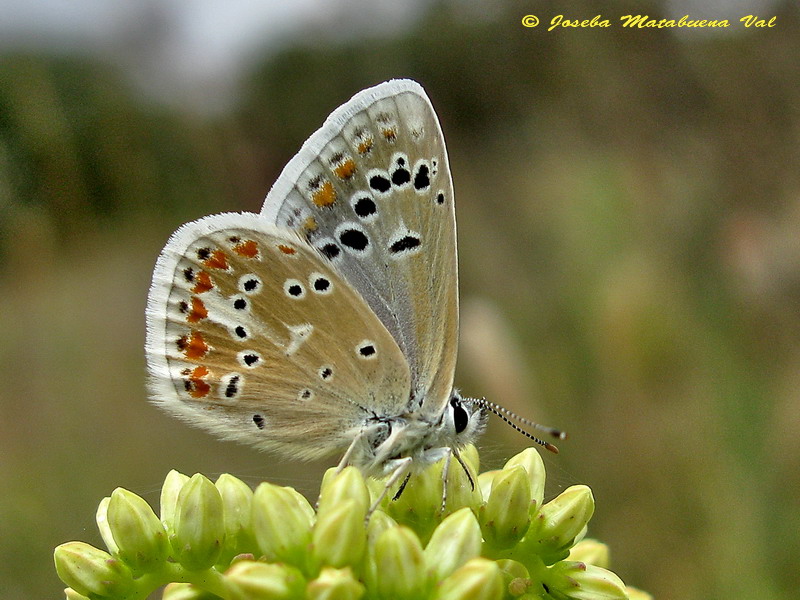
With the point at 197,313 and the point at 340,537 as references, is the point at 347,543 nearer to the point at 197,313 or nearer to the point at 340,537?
the point at 340,537

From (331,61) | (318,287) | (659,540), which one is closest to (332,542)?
(318,287)

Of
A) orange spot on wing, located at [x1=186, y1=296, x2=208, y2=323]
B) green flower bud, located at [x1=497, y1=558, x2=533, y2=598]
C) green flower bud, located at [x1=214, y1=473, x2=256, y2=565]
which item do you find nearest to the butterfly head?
green flower bud, located at [x1=497, y1=558, x2=533, y2=598]

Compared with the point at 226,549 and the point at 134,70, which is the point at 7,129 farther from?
the point at 226,549

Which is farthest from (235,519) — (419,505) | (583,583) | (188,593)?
(583,583)

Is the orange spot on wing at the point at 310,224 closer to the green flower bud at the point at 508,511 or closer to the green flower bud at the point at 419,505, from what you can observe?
the green flower bud at the point at 419,505

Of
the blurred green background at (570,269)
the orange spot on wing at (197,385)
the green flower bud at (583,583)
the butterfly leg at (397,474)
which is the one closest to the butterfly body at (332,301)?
the orange spot on wing at (197,385)

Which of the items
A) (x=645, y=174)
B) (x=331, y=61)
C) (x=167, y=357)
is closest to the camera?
(x=167, y=357)

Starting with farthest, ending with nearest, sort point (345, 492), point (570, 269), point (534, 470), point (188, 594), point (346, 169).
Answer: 1. point (570, 269)
2. point (346, 169)
3. point (534, 470)
4. point (188, 594)
5. point (345, 492)
